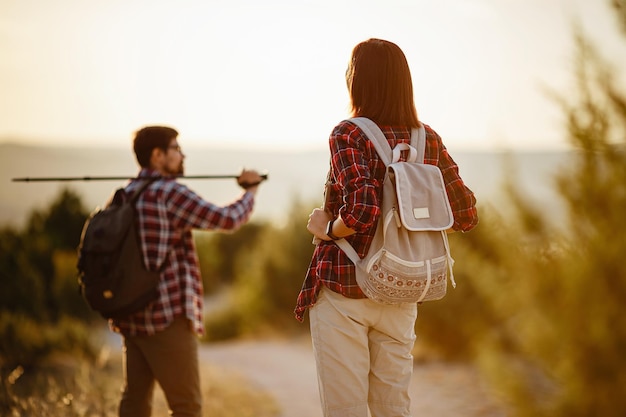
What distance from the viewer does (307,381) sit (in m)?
7.69

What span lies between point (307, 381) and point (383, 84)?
5.44 m

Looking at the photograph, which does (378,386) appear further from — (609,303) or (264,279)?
(264,279)

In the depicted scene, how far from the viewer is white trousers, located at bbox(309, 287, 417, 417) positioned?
271 centimetres

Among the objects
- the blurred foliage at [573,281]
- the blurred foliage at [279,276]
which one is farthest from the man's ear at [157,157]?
the blurred foliage at [279,276]

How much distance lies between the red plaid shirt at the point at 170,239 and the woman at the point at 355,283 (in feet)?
2.60

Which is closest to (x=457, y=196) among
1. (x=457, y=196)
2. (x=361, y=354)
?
(x=457, y=196)

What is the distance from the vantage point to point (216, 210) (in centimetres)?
343

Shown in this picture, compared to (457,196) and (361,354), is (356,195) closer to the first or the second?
(457,196)

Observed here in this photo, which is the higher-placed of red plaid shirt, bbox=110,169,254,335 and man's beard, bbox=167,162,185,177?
man's beard, bbox=167,162,185,177

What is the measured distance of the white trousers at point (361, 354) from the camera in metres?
2.71

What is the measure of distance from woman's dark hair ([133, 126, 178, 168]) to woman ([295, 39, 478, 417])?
1.16 meters

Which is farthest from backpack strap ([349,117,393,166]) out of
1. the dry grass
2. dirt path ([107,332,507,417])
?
dirt path ([107,332,507,417])

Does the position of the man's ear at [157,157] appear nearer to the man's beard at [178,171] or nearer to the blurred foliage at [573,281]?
the man's beard at [178,171]

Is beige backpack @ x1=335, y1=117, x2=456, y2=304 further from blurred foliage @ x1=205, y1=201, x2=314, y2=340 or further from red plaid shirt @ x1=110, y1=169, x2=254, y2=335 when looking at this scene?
blurred foliage @ x1=205, y1=201, x2=314, y2=340
